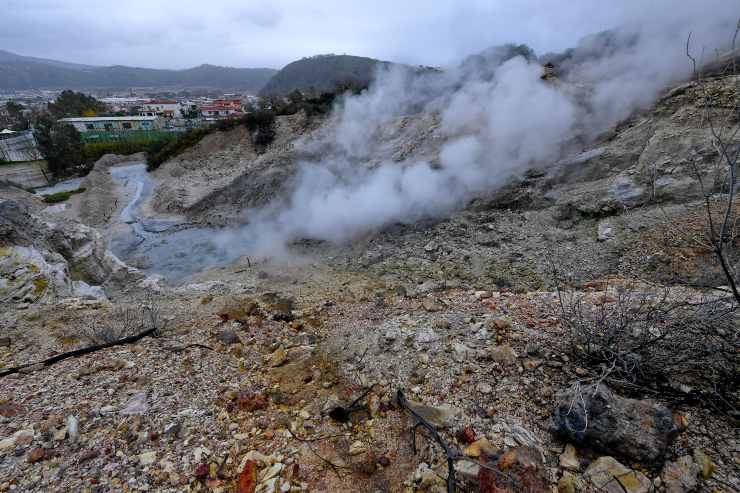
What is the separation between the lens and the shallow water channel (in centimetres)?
938

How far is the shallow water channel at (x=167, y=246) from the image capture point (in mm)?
9383

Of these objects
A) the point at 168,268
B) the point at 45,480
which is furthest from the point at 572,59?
the point at 45,480

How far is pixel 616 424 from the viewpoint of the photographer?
205cm

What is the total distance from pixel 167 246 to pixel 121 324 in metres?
7.54

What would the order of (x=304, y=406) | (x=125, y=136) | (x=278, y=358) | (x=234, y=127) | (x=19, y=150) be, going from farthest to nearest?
(x=125, y=136) < (x=19, y=150) < (x=234, y=127) < (x=278, y=358) < (x=304, y=406)

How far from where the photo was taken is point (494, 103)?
32.5ft

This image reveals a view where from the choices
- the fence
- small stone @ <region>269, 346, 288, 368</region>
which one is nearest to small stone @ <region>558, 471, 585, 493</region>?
small stone @ <region>269, 346, 288, 368</region>

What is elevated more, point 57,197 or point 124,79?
point 124,79

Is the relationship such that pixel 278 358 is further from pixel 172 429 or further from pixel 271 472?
pixel 271 472

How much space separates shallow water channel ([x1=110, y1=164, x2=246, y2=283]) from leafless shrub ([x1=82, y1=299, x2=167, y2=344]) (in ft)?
12.2

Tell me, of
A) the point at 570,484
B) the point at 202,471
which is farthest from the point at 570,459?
the point at 202,471

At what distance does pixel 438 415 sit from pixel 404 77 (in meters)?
15.8

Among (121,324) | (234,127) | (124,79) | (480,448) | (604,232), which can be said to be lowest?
(121,324)

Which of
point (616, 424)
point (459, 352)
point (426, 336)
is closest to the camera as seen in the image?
point (616, 424)
